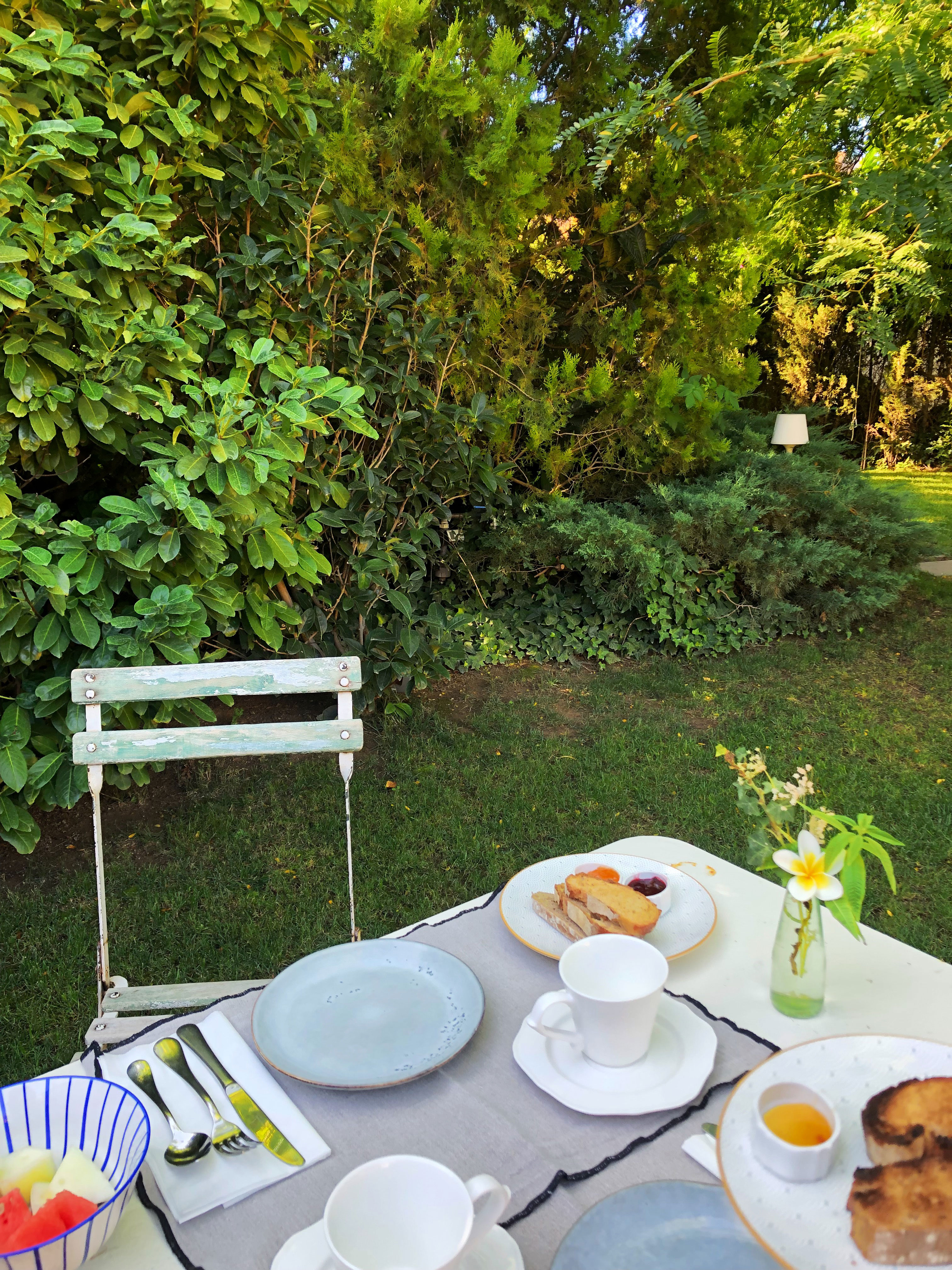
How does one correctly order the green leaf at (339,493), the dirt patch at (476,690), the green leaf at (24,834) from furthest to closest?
1. the dirt patch at (476,690)
2. the green leaf at (339,493)
3. the green leaf at (24,834)

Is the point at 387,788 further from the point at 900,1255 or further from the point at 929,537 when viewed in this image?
the point at 929,537

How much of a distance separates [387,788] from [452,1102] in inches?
112

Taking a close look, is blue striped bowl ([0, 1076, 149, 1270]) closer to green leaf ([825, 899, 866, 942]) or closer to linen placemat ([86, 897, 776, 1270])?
linen placemat ([86, 897, 776, 1270])

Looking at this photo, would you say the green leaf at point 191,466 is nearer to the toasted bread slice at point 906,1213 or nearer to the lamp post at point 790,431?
the toasted bread slice at point 906,1213

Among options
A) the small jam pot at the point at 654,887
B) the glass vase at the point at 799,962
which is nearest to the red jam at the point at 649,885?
the small jam pot at the point at 654,887

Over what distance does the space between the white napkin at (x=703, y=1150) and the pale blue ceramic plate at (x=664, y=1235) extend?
53 mm

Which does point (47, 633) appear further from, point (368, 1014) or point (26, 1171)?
point (26, 1171)

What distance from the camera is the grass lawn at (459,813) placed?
281cm

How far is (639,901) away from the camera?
4.06ft

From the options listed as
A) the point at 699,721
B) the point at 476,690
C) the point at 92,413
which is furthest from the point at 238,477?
the point at 699,721

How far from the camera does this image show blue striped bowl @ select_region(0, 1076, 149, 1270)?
2.81 feet

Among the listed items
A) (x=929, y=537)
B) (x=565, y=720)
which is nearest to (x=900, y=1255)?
(x=565, y=720)

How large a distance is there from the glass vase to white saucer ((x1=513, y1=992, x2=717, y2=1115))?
129 mm

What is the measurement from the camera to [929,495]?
984 centimetres
